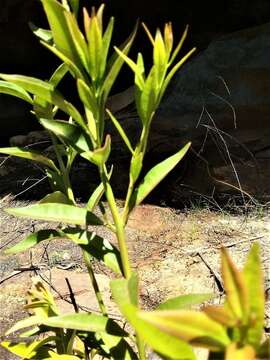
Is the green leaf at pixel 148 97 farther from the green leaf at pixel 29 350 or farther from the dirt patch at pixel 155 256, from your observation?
the dirt patch at pixel 155 256

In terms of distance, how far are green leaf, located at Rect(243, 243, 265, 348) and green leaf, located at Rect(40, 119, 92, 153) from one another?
462 mm

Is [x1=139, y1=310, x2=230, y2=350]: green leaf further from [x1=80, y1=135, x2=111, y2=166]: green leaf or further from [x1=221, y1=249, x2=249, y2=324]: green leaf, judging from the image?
[x1=80, y1=135, x2=111, y2=166]: green leaf

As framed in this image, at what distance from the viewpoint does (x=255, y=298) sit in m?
0.51

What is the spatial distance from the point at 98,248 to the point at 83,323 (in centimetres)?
17

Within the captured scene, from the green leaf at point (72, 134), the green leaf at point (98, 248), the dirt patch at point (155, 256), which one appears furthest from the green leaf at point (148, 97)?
the dirt patch at point (155, 256)

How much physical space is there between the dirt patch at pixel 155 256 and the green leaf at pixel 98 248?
85cm

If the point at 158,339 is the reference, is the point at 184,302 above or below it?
below

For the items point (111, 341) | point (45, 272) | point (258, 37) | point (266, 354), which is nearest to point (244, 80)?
point (258, 37)

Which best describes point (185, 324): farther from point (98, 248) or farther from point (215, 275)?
point (215, 275)

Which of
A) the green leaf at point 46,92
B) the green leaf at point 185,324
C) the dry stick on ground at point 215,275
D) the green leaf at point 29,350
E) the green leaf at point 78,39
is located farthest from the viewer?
the dry stick on ground at point 215,275

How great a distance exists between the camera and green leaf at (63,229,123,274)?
100cm

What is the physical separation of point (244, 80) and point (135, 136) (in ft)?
1.85

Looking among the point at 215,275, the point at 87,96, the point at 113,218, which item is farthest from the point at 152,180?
the point at 215,275

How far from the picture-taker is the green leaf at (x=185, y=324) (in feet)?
1.50
